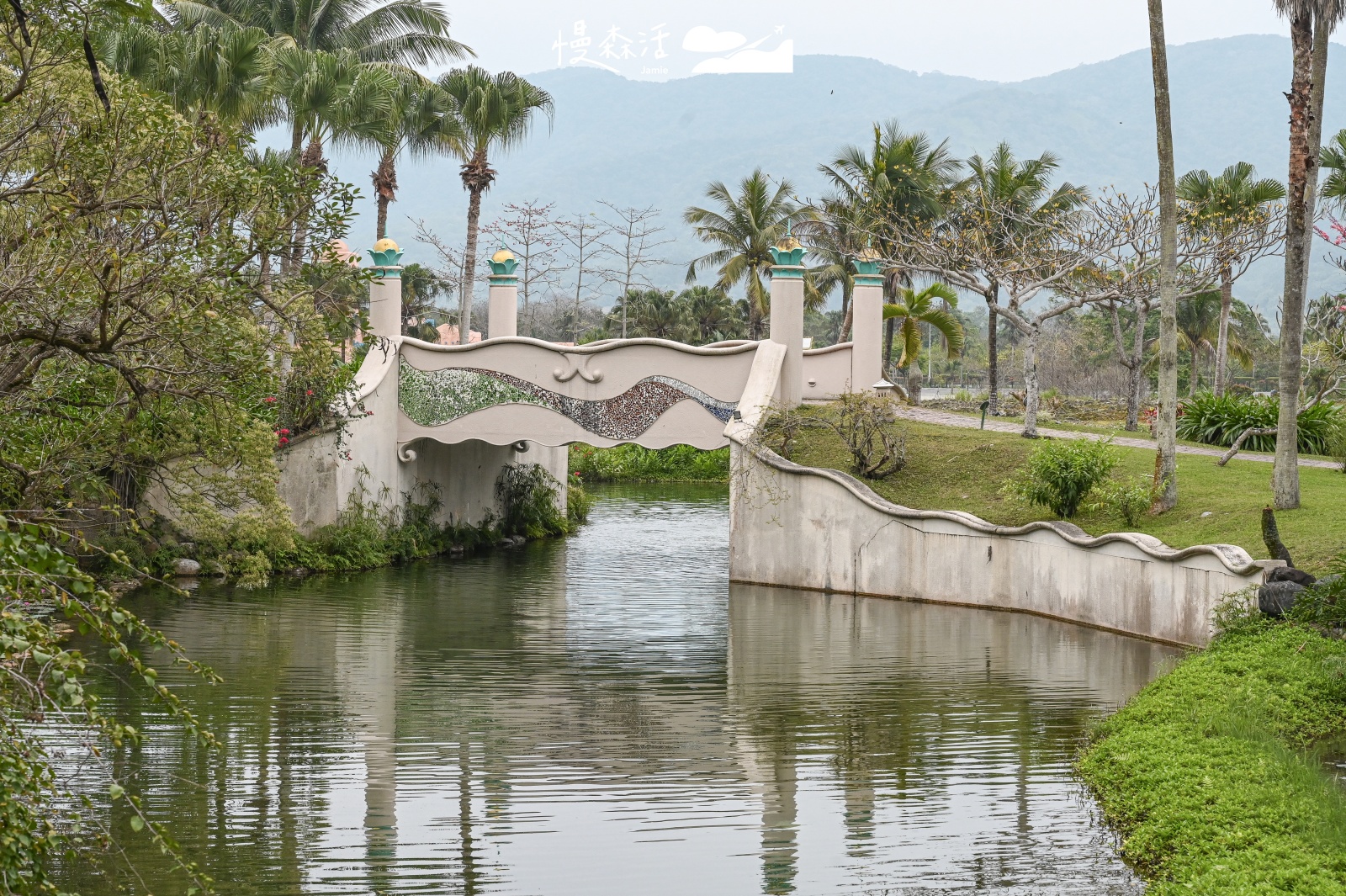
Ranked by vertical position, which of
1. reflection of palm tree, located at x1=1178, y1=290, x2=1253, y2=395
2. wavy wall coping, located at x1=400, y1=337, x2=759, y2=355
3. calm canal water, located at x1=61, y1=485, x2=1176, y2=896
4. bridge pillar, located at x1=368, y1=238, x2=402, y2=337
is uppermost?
reflection of palm tree, located at x1=1178, y1=290, x2=1253, y2=395

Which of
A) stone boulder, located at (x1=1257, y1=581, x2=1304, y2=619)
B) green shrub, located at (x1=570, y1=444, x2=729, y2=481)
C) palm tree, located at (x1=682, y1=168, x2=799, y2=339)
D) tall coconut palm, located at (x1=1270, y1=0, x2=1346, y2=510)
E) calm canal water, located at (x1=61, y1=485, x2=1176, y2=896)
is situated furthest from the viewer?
palm tree, located at (x1=682, y1=168, x2=799, y2=339)

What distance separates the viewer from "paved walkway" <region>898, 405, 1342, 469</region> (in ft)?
78.7

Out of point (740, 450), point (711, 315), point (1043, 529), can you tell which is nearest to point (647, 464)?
point (711, 315)

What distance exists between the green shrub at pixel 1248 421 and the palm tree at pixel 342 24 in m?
18.1

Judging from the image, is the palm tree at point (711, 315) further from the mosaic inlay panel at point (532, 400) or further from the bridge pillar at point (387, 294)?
the mosaic inlay panel at point (532, 400)

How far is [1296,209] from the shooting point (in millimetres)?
17641

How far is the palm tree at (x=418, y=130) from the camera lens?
31.4 m

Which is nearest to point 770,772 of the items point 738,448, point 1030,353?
point 738,448

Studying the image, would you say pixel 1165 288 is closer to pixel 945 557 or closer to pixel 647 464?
pixel 945 557

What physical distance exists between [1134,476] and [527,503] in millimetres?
13136

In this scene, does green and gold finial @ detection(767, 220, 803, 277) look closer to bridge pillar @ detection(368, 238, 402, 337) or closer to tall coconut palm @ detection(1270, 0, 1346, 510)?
bridge pillar @ detection(368, 238, 402, 337)

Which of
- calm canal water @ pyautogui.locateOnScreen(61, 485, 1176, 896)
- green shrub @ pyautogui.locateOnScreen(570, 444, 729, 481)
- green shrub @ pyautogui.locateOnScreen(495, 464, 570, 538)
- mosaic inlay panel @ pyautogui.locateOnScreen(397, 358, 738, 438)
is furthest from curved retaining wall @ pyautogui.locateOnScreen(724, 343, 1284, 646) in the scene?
green shrub @ pyautogui.locateOnScreen(570, 444, 729, 481)

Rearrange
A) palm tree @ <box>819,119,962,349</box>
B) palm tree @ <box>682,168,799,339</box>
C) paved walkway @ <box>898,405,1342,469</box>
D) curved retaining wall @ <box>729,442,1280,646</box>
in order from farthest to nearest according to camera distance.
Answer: palm tree @ <box>682,168,799,339</box>, palm tree @ <box>819,119,962,349</box>, paved walkway @ <box>898,405,1342,469</box>, curved retaining wall @ <box>729,442,1280,646</box>

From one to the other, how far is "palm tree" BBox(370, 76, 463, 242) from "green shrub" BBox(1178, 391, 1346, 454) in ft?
57.6
